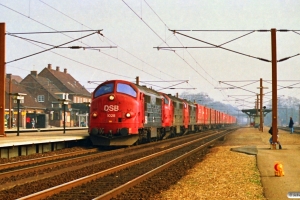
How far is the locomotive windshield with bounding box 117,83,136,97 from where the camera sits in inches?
1008

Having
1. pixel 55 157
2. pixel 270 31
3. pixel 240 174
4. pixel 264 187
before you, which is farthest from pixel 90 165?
pixel 270 31

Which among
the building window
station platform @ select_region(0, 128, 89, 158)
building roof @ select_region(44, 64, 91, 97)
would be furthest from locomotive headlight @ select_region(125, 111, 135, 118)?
building roof @ select_region(44, 64, 91, 97)

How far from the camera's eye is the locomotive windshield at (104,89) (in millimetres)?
25672

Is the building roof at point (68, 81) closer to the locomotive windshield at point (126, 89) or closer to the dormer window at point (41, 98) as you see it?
the dormer window at point (41, 98)

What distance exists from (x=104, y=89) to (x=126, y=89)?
48.6 inches

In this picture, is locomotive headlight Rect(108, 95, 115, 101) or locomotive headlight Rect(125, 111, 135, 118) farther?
locomotive headlight Rect(108, 95, 115, 101)

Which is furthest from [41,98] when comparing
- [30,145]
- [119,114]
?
[30,145]

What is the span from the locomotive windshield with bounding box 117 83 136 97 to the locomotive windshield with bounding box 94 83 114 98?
1.29ft

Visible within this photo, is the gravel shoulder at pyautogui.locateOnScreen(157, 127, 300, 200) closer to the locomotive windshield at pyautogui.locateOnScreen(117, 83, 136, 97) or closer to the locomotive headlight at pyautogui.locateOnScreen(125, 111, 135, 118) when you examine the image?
the locomotive headlight at pyautogui.locateOnScreen(125, 111, 135, 118)

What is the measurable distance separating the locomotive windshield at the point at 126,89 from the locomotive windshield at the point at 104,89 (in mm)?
392

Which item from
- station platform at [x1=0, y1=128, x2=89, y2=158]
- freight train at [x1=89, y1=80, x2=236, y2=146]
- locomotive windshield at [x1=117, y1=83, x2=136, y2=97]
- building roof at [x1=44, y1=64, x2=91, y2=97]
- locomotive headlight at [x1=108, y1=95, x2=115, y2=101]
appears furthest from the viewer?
building roof at [x1=44, y1=64, x2=91, y2=97]

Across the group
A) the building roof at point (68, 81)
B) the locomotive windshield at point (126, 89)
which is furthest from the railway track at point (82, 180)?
the building roof at point (68, 81)

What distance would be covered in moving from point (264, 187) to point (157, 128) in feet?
69.4

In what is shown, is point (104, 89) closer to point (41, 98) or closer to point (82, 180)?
point (82, 180)
